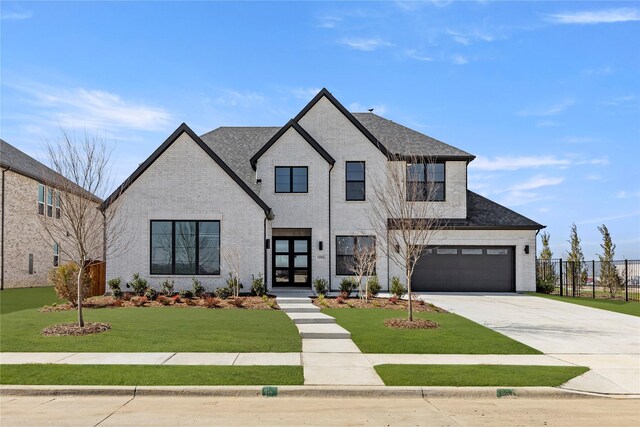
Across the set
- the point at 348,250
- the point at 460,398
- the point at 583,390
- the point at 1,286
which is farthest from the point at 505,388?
the point at 1,286

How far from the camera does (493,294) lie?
26562 mm

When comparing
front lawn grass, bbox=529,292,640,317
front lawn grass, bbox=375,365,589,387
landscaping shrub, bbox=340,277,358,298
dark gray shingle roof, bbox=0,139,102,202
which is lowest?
front lawn grass, bbox=529,292,640,317

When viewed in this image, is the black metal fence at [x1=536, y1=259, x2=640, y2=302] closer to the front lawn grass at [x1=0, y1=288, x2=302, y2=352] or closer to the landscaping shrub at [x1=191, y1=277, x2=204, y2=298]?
the front lawn grass at [x1=0, y1=288, x2=302, y2=352]

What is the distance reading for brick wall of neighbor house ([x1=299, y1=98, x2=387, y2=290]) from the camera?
2641 cm

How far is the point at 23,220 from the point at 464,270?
27348mm

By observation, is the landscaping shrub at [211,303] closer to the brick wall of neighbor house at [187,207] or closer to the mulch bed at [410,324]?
the brick wall of neighbor house at [187,207]

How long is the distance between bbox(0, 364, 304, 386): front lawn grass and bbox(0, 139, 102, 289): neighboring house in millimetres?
22038

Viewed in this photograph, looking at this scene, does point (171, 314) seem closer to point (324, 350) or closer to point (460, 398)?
point (324, 350)

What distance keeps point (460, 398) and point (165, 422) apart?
4.66 metres

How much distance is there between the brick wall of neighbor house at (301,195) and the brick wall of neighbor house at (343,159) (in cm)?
70

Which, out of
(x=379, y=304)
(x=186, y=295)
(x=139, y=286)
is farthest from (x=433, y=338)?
(x=139, y=286)

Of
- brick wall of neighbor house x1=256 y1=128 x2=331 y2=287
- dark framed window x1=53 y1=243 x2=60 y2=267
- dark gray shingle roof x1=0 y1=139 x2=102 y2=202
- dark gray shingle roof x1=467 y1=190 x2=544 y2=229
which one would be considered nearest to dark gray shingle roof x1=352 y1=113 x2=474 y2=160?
dark gray shingle roof x1=467 y1=190 x2=544 y2=229

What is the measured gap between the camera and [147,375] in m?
9.07

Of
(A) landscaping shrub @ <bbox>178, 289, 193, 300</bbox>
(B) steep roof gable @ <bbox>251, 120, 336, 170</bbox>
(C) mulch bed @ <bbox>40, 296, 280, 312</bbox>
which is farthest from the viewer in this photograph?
(B) steep roof gable @ <bbox>251, 120, 336, 170</bbox>
